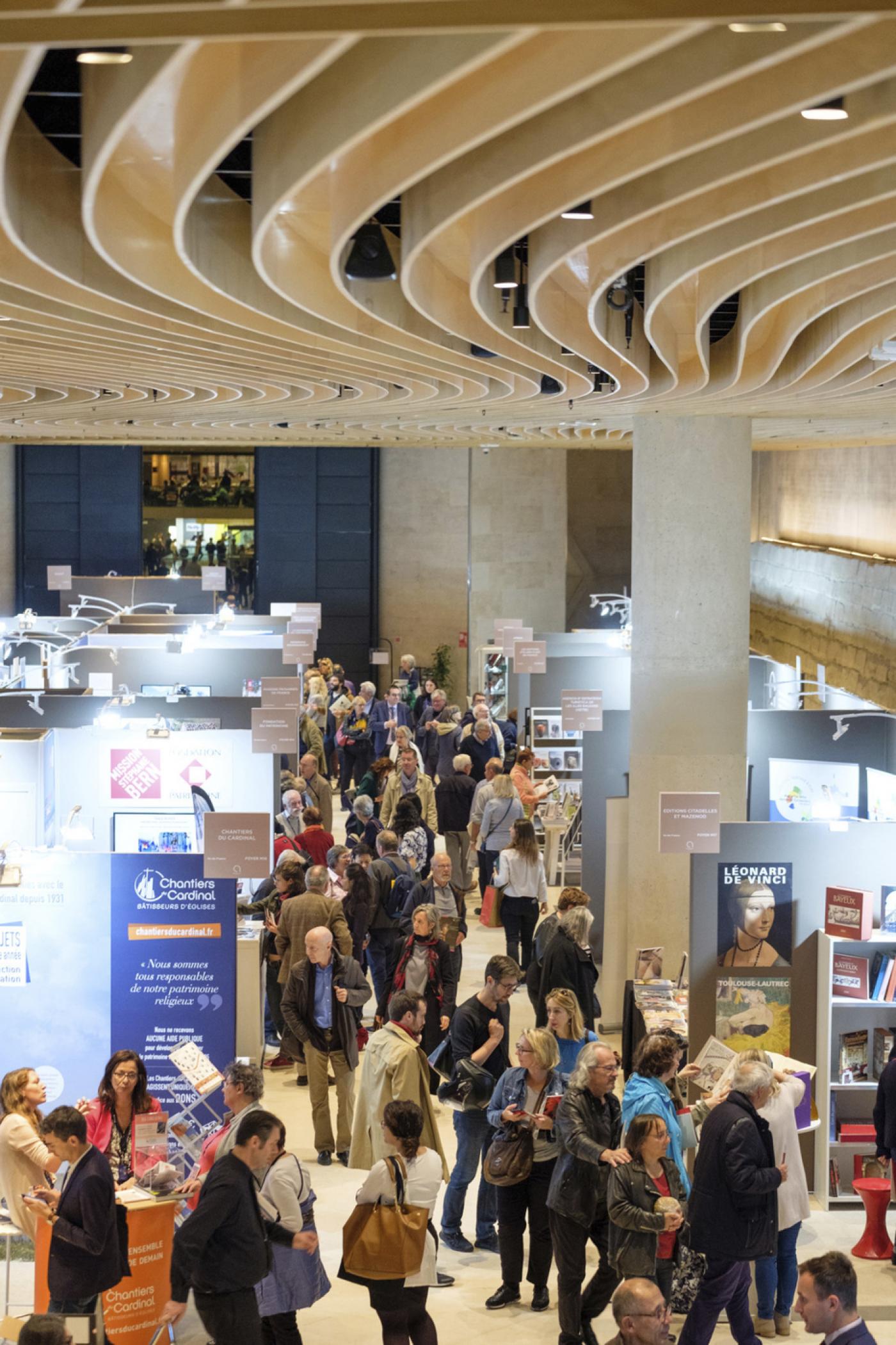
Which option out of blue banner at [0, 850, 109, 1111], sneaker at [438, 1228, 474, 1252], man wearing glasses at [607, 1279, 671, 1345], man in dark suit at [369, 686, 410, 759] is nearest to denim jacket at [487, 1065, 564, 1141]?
sneaker at [438, 1228, 474, 1252]

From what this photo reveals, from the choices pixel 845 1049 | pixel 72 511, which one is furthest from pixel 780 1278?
pixel 72 511

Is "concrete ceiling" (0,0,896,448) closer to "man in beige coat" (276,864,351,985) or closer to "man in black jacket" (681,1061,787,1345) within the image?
"man in beige coat" (276,864,351,985)

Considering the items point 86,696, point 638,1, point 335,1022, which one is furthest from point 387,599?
point 638,1

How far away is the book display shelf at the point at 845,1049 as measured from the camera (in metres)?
7.55

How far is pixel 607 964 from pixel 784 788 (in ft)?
7.67

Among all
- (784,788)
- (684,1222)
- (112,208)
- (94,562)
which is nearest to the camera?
(112,208)

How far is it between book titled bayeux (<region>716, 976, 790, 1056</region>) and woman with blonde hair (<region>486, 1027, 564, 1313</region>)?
4.91ft

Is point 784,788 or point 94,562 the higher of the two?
point 94,562

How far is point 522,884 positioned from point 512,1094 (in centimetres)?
409

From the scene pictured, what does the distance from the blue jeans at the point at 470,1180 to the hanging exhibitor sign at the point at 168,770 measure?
16.0ft

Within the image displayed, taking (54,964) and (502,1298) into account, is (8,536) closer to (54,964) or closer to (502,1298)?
(54,964)

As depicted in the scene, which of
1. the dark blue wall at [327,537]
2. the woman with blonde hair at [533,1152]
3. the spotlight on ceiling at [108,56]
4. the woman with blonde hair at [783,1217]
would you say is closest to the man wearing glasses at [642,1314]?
the woman with blonde hair at [533,1152]

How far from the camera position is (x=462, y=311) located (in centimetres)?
Answer: 604

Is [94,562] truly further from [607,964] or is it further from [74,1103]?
[74,1103]
